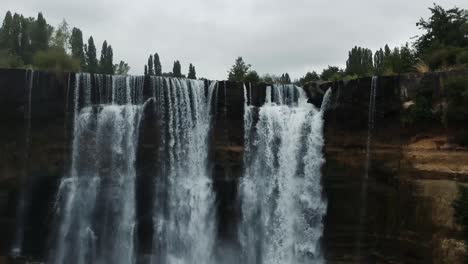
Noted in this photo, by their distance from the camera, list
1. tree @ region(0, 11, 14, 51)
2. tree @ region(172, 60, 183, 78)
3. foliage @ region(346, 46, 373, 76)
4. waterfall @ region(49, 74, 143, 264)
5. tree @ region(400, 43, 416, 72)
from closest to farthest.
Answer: waterfall @ region(49, 74, 143, 264) < tree @ region(400, 43, 416, 72) < tree @ region(0, 11, 14, 51) < foliage @ region(346, 46, 373, 76) < tree @ region(172, 60, 183, 78)

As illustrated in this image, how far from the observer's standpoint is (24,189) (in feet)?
70.9

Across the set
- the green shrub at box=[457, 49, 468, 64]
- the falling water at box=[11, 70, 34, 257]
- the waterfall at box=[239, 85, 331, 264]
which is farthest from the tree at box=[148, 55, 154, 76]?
the green shrub at box=[457, 49, 468, 64]

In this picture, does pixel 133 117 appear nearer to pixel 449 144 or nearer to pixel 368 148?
pixel 368 148

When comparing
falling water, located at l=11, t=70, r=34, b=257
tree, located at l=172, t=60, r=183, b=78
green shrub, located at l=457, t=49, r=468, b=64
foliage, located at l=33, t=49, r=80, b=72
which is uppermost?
tree, located at l=172, t=60, r=183, b=78

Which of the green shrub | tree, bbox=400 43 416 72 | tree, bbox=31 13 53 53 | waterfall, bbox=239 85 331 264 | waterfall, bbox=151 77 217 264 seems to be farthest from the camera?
tree, bbox=31 13 53 53

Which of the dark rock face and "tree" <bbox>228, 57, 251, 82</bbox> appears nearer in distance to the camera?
the dark rock face

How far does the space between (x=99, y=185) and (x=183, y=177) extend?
146 inches

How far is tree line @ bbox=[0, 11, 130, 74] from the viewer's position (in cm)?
2722

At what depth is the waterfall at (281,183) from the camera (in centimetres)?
2317

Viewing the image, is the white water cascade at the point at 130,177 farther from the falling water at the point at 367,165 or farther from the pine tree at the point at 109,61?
the pine tree at the point at 109,61

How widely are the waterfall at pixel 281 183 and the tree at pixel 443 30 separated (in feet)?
21.5

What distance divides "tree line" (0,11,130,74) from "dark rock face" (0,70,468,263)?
18.3ft

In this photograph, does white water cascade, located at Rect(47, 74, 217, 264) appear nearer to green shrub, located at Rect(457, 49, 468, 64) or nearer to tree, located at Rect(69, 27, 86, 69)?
green shrub, located at Rect(457, 49, 468, 64)

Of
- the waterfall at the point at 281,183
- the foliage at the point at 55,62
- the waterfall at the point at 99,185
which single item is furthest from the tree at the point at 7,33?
the waterfall at the point at 281,183
